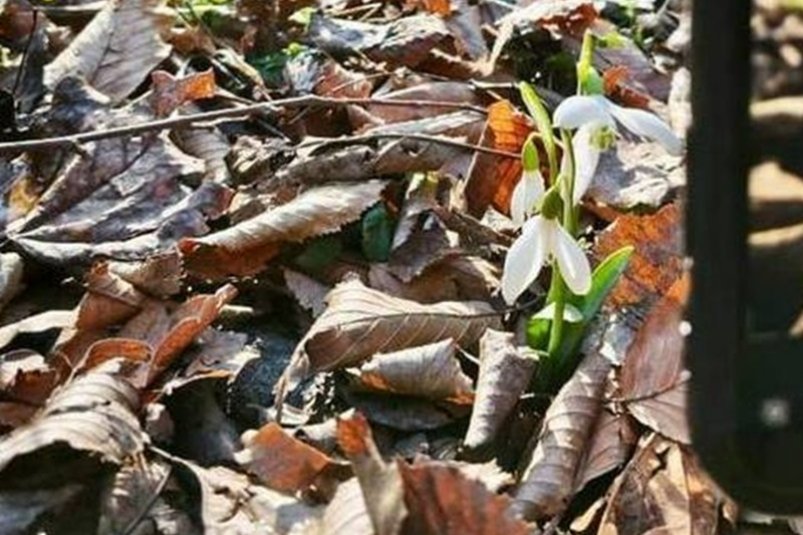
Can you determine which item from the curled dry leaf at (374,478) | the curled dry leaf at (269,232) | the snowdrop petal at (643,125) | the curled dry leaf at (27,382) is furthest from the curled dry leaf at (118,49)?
the curled dry leaf at (374,478)

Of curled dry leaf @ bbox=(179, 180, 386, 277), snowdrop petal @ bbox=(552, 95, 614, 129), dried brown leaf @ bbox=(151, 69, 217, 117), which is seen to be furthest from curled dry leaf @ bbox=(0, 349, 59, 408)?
dried brown leaf @ bbox=(151, 69, 217, 117)

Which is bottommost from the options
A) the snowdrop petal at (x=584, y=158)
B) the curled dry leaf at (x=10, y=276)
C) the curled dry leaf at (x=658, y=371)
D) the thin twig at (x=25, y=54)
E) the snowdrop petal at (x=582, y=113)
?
the thin twig at (x=25, y=54)

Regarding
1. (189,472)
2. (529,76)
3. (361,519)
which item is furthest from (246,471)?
(529,76)

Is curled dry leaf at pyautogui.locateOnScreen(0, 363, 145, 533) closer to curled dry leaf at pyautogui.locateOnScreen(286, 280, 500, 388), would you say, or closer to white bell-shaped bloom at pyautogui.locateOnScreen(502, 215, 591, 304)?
curled dry leaf at pyautogui.locateOnScreen(286, 280, 500, 388)

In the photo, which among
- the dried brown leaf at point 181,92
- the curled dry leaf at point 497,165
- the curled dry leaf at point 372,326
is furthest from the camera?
the dried brown leaf at point 181,92

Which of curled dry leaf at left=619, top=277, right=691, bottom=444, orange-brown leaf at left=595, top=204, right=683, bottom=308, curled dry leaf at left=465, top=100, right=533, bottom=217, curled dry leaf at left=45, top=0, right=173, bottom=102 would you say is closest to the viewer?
curled dry leaf at left=619, top=277, right=691, bottom=444

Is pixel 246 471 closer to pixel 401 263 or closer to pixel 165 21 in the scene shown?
pixel 401 263

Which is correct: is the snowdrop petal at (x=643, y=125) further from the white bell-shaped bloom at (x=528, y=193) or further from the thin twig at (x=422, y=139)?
the thin twig at (x=422, y=139)
